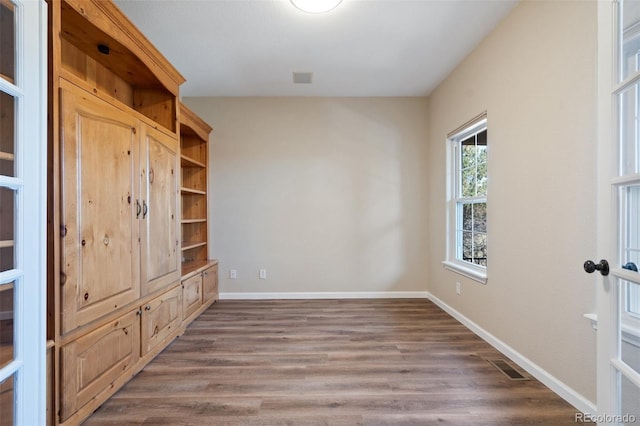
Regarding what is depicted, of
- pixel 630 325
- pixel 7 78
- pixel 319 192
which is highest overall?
pixel 7 78

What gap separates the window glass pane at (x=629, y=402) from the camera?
113 centimetres

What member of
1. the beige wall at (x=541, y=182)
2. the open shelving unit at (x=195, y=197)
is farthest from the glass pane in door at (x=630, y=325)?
the open shelving unit at (x=195, y=197)

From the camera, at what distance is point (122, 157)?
1875mm

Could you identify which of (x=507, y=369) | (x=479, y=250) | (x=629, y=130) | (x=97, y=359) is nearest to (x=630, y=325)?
(x=629, y=130)

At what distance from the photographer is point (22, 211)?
1.17 metres

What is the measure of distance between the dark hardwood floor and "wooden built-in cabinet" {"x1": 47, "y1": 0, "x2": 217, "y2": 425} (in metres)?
0.29

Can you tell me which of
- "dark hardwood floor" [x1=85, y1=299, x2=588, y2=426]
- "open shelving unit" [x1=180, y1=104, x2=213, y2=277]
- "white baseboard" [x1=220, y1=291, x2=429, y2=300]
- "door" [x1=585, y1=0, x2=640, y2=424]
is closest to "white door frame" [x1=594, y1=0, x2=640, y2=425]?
"door" [x1=585, y1=0, x2=640, y2=424]

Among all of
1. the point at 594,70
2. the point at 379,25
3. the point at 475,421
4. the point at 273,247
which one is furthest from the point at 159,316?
the point at 594,70

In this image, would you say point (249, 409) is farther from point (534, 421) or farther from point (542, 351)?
point (542, 351)

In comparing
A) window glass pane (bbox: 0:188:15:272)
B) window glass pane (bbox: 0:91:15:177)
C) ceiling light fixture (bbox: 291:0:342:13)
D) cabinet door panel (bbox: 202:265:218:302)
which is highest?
ceiling light fixture (bbox: 291:0:342:13)

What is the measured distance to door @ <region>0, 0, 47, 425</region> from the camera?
112 cm

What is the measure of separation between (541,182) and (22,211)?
9.33ft

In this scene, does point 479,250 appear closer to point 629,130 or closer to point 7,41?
point 629,130

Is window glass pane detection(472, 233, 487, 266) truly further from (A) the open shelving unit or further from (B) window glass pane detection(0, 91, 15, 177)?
(B) window glass pane detection(0, 91, 15, 177)
